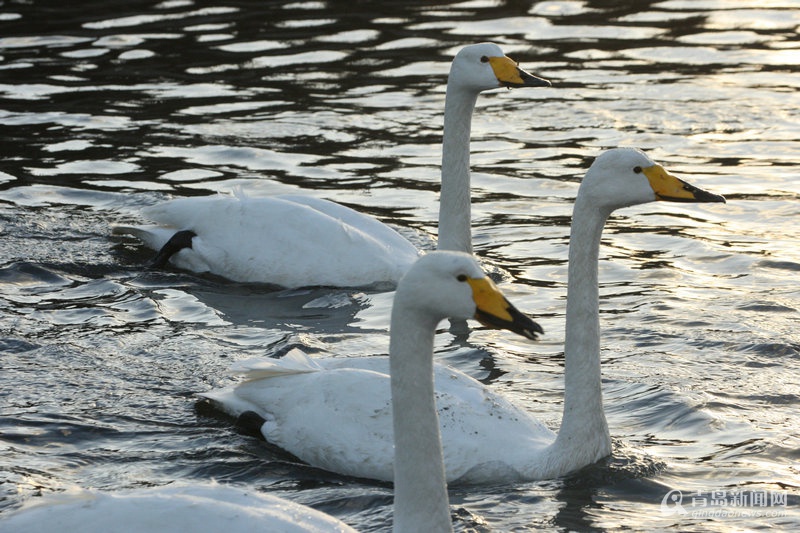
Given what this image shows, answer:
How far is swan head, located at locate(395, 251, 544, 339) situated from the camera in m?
5.43

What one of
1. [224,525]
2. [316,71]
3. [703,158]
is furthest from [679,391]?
[316,71]

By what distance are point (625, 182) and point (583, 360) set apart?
0.90m

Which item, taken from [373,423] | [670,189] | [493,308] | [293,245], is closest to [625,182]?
[670,189]

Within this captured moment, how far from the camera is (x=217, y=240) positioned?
1053cm

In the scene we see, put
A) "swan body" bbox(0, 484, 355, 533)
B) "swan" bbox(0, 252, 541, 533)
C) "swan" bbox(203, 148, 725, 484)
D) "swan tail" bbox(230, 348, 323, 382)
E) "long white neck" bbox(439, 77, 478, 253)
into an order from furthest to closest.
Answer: "long white neck" bbox(439, 77, 478, 253) → "swan tail" bbox(230, 348, 323, 382) → "swan" bbox(203, 148, 725, 484) → "swan" bbox(0, 252, 541, 533) → "swan body" bbox(0, 484, 355, 533)

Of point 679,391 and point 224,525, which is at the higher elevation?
point 224,525

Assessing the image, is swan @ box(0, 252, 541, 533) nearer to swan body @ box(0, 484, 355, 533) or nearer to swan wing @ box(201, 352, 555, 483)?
swan body @ box(0, 484, 355, 533)

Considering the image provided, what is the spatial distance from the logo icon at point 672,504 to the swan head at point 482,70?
→ 3.94 metres

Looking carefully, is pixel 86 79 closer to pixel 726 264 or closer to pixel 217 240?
pixel 217 240

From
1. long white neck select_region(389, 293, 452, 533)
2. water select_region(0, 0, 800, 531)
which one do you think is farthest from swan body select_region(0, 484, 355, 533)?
water select_region(0, 0, 800, 531)

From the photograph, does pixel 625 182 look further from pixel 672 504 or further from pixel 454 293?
pixel 454 293

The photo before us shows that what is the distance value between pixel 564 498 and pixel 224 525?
2204 mm

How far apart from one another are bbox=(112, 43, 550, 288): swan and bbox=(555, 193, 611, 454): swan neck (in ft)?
9.99

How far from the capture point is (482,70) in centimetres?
1002
